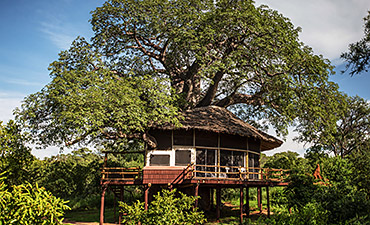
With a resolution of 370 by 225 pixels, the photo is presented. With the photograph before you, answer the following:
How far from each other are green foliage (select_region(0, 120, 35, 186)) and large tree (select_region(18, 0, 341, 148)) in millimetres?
1058

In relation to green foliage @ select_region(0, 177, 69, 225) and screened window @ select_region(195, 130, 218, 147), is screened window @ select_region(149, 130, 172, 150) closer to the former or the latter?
screened window @ select_region(195, 130, 218, 147)

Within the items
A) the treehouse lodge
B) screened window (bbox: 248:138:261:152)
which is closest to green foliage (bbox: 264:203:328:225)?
the treehouse lodge

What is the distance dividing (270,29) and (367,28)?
9060 mm

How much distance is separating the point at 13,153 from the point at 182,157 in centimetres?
913

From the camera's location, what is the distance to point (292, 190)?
1410cm

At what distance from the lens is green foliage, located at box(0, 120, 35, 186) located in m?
15.5

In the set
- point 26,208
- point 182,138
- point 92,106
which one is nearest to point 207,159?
point 182,138

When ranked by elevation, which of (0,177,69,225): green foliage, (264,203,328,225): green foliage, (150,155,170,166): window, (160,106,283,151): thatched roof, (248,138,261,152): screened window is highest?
(160,106,283,151): thatched roof

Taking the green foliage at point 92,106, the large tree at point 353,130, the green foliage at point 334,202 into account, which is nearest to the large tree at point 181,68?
the green foliage at point 92,106

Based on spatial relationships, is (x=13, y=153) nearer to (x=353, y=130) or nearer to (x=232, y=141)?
(x=232, y=141)

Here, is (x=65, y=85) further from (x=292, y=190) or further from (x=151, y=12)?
(x=292, y=190)

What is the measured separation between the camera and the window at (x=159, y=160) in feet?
63.6

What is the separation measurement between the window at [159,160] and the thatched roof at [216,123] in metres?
1.81

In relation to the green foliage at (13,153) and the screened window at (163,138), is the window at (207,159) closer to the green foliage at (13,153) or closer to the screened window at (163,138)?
the screened window at (163,138)
